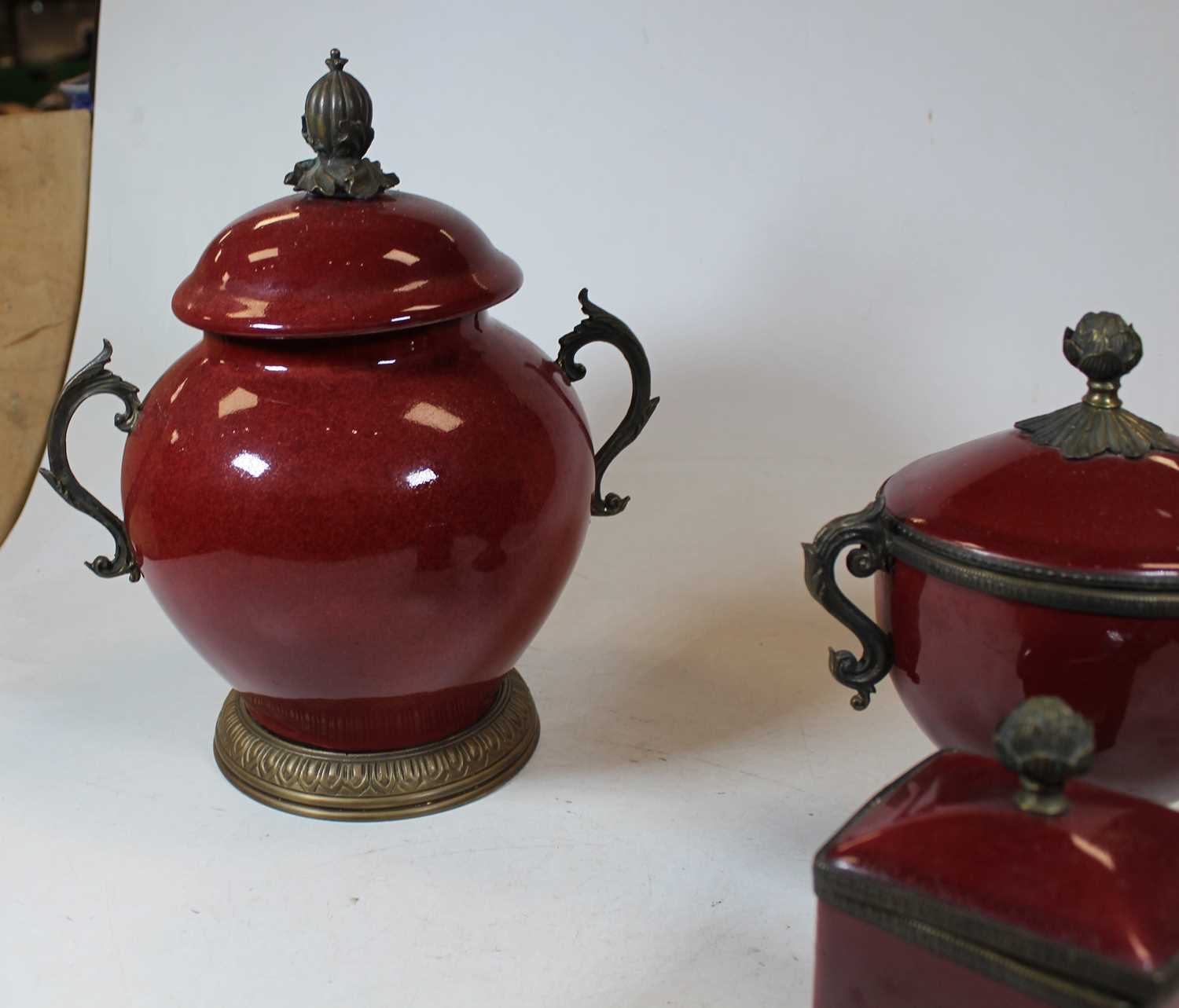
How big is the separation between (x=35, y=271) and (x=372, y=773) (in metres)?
1.51

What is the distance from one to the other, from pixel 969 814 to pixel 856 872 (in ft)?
0.33

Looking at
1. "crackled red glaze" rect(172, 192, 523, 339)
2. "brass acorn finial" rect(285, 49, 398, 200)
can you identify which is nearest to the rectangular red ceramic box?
"crackled red glaze" rect(172, 192, 523, 339)

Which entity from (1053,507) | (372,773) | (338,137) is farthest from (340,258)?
(1053,507)

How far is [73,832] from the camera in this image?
178cm

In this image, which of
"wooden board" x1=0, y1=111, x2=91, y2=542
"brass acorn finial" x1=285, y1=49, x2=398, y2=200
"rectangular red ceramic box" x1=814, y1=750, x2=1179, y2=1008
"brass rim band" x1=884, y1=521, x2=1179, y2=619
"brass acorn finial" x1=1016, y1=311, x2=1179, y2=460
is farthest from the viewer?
"wooden board" x1=0, y1=111, x2=91, y2=542

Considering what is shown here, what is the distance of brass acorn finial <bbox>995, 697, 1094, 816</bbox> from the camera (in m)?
1.14

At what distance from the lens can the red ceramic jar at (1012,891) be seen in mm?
1098

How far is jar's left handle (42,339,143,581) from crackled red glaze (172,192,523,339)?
152 millimetres

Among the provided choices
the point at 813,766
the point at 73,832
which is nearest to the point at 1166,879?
the point at 813,766

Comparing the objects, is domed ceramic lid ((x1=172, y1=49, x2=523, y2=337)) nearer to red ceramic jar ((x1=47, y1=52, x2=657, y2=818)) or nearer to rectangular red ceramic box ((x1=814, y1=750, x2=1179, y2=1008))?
red ceramic jar ((x1=47, y1=52, x2=657, y2=818))

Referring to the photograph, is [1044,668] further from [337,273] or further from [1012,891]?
[337,273]

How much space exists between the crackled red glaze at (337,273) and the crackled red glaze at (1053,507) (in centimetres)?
54

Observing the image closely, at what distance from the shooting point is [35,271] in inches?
112

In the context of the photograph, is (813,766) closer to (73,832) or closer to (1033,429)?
(1033,429)
